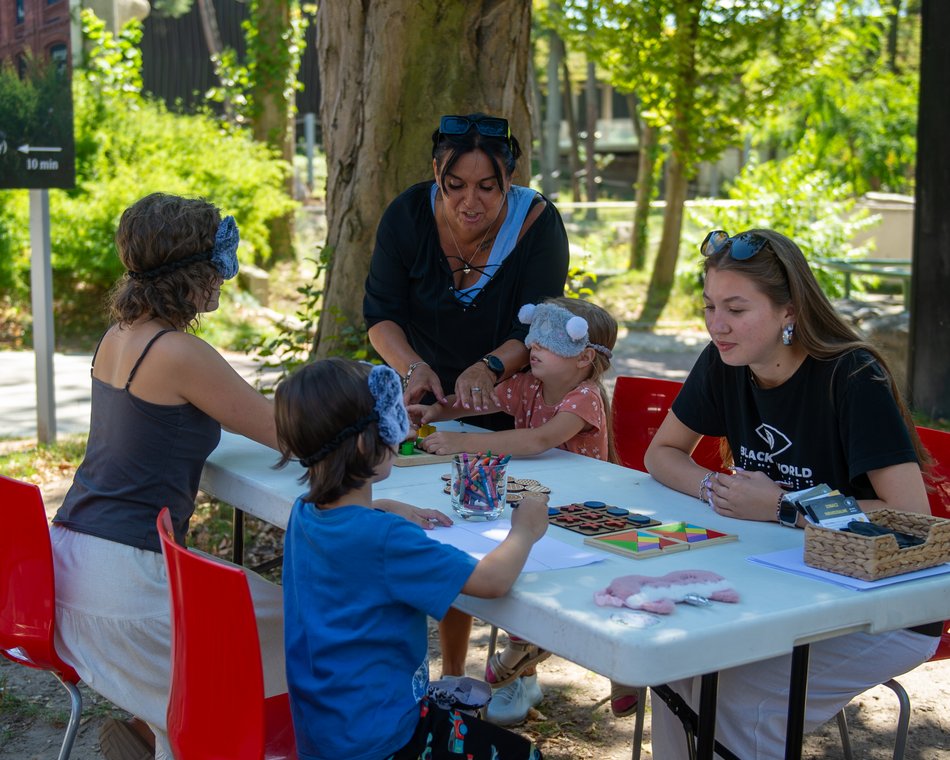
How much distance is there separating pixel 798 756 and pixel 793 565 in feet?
1.18

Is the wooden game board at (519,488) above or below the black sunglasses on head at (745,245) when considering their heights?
below

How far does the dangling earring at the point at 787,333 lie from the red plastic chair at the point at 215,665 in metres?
1.41

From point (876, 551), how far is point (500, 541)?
2.43ft

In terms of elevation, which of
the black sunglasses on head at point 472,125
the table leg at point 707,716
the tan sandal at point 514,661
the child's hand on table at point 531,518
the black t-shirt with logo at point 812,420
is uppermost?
the black sunglasses on head at point 472,125

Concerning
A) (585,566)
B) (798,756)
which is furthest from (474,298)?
(798,756)

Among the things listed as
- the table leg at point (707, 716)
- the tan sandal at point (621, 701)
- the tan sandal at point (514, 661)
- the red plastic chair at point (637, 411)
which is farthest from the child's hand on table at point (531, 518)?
the red plastic chair at point (637, 411)

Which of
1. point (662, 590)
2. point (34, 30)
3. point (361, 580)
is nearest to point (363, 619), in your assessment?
point (361, 580)

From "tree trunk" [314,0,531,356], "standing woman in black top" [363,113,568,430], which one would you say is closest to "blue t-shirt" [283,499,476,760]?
"standing woman in black top" [363,113,568,430]

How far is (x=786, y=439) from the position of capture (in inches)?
108

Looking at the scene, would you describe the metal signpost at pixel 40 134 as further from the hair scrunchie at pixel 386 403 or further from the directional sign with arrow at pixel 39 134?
the hair scrunchie at pixel 386 403

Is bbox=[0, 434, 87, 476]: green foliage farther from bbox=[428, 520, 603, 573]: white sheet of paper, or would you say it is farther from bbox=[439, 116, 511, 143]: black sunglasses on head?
bbox=[428, 520, 603, 573]: white sheet of paper

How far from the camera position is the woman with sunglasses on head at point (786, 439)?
2404mm

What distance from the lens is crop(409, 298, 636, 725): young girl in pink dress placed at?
325cm

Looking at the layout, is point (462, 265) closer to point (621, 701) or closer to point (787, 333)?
point (787, 333)
